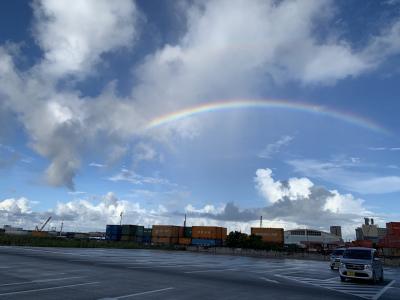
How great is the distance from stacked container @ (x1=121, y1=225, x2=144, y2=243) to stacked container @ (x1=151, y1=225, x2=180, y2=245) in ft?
19.7

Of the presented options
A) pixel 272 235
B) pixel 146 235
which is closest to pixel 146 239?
pixel 146 235

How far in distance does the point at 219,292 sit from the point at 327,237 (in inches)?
7155

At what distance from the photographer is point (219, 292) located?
12969 millimetres

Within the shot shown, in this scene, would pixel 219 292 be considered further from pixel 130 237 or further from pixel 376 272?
pixel 130 237

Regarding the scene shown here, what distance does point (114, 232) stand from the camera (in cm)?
11719

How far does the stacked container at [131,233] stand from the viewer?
115m

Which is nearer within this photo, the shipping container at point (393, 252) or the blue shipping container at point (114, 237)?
the shipping container at point (393, 252)

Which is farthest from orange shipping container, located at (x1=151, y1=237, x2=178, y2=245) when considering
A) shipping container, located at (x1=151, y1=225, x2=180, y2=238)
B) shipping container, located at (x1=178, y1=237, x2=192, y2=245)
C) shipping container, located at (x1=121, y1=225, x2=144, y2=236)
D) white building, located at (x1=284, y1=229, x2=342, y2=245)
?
white building, located at (x1=284, y1=229, x2=342, y2=245)

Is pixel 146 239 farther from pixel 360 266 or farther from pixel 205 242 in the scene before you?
pixel 360 266

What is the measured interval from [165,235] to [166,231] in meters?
1.24

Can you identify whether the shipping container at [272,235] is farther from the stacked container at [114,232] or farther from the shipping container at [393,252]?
the stacked container at [114,232]

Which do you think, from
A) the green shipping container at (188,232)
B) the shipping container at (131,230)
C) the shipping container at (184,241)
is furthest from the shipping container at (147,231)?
the shipping container at (184,241)

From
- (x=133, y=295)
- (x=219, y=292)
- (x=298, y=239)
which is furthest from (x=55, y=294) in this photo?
(x=298, y=239)

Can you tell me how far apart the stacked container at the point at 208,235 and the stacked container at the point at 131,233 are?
776 inches
